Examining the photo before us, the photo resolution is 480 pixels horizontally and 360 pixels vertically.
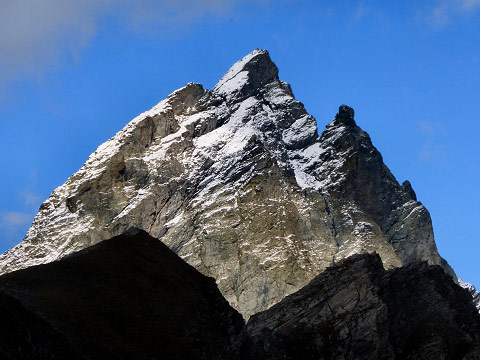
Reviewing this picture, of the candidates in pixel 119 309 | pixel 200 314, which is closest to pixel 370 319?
pixel 200 314

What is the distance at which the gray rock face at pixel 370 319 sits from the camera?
6172 centimetres

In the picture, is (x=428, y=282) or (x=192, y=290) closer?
(x=192, y=290)

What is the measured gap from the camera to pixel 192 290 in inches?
2167

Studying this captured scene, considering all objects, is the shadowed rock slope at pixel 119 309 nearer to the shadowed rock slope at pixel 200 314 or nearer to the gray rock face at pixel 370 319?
the shadowed rock slope at pixel 200 314

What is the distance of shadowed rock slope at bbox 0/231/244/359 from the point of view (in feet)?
137

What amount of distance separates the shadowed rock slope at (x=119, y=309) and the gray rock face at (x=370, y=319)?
17.1 feet

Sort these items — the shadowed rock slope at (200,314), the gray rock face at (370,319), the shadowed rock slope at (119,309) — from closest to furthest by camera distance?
the shadowed rock slope at (119,309) → the shadowed rock slope at (200,314) → the gray rock face at (370,319)

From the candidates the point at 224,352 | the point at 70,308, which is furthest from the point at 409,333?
the point at 70,308

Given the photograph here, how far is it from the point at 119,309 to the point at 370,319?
21856mm

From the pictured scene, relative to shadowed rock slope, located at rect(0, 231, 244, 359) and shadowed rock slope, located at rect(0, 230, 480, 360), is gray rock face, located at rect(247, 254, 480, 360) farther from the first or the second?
shadowed rock slope, located at rect(0, 231, 244, 359)

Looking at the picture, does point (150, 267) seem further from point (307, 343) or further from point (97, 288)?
point (307, 343)

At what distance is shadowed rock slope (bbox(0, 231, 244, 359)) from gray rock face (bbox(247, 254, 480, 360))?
5.21 meters

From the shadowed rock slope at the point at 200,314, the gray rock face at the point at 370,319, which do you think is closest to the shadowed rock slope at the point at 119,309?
the shadowed rock slope at the point at 200,314

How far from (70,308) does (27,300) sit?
2.35 meters
